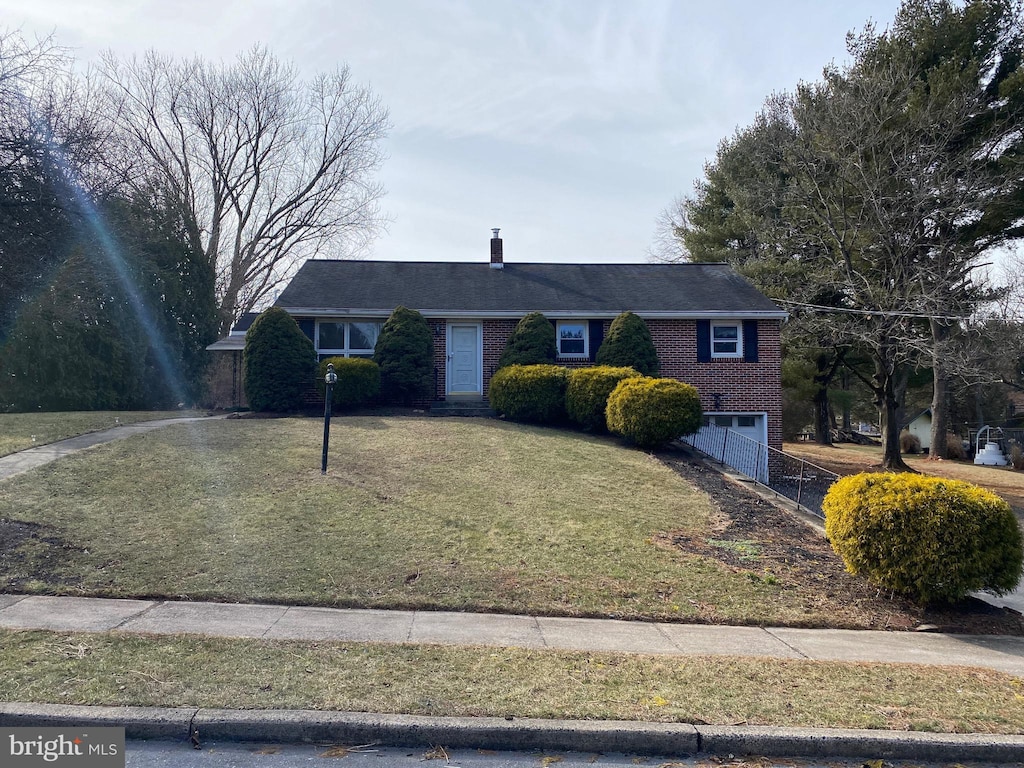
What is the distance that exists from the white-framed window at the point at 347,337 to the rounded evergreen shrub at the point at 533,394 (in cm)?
439

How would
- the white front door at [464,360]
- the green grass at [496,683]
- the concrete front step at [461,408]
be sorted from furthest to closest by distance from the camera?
1. the white front door at [464,360]
2. the concrete front step at [461,408]
3. the green grass at [496,683]

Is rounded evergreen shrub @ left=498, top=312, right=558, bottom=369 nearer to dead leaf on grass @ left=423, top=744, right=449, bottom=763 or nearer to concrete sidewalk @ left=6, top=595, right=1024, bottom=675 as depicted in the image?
concrete sidewalk @ left=6, top=595, right=1024, bottom=675

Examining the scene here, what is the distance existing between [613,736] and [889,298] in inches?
802

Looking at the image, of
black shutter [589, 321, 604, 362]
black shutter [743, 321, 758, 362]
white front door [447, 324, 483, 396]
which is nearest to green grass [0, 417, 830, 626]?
white front door [447, 324, 483, 396]

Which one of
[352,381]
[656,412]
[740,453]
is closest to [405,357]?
[352,381]

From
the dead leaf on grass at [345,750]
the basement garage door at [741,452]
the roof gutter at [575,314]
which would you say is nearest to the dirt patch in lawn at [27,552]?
the dead leaf on grass at [345,750]

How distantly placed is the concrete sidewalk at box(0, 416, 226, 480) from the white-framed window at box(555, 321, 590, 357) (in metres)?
9.81

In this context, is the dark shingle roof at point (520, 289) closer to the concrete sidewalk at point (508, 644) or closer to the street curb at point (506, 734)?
the concrete sidewalk at point (508, 644)

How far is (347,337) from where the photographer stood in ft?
63.7

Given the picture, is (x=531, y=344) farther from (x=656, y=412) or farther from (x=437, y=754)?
(x=437, y=754)

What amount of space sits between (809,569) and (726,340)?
12.0 metres

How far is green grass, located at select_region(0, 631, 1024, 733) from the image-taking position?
14.5 ft

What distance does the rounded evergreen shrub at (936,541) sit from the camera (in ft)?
23.9

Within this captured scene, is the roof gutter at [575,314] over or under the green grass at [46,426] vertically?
over
